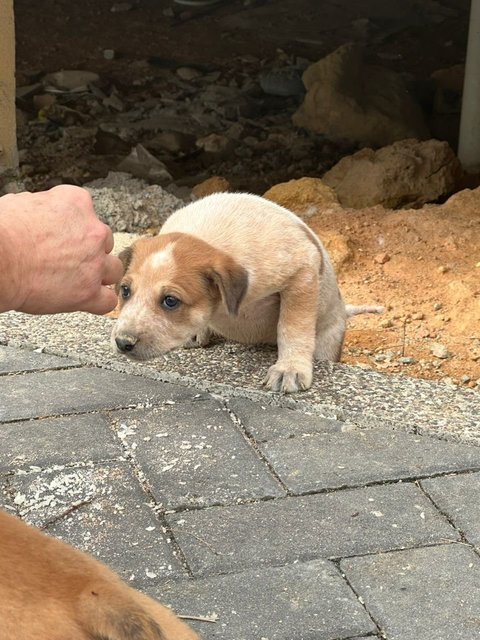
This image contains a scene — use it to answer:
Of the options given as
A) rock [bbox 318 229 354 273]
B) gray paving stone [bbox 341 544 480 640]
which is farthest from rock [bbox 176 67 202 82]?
gray paving stone [bbox 341 544 480 640]

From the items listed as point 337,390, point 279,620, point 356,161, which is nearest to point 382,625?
point 279,620

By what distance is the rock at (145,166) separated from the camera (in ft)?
28.6

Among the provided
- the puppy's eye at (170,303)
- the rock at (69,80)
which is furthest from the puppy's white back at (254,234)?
the rock at (69,80)

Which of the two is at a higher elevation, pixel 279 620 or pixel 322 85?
pixel 279 620

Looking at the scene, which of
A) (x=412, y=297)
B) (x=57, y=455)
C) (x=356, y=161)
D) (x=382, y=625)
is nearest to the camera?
(x=382, y=625)

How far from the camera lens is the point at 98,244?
2418mm

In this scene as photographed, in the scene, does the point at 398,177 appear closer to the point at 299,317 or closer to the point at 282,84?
the point at 282,84

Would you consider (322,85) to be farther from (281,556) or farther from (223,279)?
(281,556)

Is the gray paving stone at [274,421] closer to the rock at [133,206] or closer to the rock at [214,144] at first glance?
the rock at [133,206]

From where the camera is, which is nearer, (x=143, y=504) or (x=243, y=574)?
(x=243, y=574)

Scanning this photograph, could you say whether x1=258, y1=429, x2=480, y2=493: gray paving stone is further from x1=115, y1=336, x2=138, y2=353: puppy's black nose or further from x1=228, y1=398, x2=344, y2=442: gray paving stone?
x1=115, y1=336, x2=138, y2=353: puppy's black nose

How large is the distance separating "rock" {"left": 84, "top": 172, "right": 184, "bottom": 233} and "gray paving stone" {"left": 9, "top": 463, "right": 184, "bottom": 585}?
144 inches

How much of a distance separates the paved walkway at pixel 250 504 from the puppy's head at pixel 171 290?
8.5 inches

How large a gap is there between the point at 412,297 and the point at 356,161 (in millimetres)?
2339
